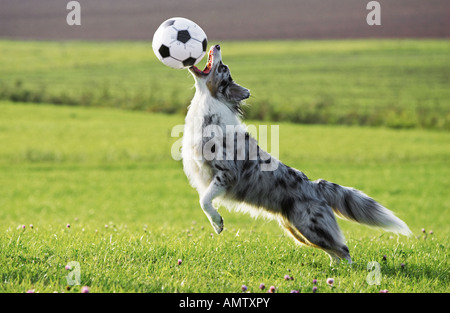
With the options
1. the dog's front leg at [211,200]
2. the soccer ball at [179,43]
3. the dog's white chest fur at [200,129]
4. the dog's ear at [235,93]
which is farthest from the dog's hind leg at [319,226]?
the soccer ball at [179,43]

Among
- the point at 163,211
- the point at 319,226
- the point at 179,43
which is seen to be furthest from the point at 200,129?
the point at 163,211

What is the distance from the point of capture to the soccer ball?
724 centimetres

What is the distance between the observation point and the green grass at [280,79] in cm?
3875

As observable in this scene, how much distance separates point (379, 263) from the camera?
7.18 meters

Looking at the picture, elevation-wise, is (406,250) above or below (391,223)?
below

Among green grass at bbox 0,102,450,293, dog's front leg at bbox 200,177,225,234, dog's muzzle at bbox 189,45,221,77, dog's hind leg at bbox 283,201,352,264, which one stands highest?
dog's muzzle at bbox 189,45,221,77

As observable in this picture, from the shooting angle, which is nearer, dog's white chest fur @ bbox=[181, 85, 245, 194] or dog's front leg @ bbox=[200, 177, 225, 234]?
dog's front leg @ bbox=[200, 177, 225, 234]

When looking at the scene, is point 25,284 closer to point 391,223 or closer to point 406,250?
point 391,223

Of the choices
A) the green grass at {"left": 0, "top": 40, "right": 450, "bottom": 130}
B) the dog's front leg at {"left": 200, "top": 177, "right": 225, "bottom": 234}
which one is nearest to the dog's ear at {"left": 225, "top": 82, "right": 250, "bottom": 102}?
the dog's front leg at {"left": 200, "top": 177, "right": 225, "bottom": 234}

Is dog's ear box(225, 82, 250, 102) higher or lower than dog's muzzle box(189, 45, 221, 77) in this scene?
lower

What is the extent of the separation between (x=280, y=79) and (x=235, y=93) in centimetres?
4353

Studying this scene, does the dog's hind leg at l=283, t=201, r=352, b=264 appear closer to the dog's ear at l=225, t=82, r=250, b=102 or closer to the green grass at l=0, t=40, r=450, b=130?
the dog's ear at l=225, t=82, r=250, b=102

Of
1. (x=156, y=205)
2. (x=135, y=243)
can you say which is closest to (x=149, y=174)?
(x=156, y=205)

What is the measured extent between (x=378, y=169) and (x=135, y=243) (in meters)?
20.7
